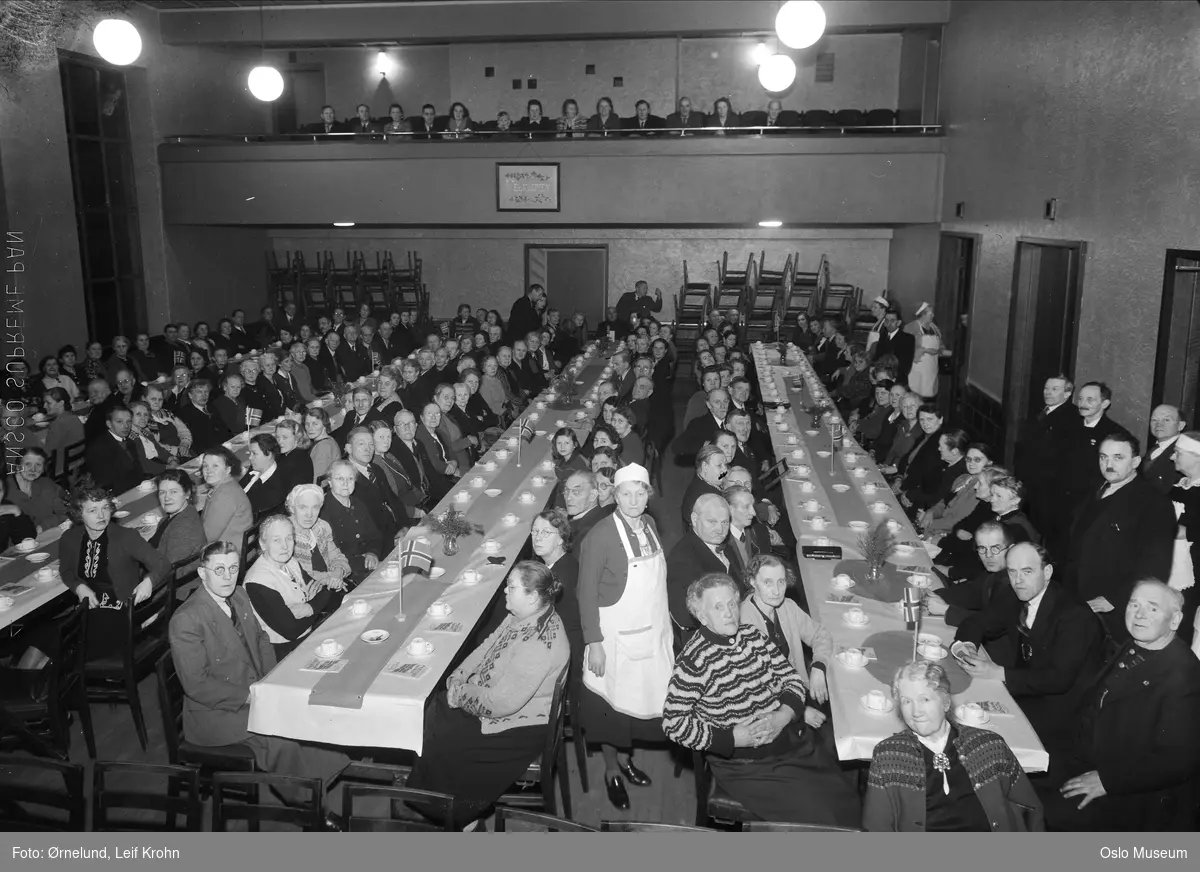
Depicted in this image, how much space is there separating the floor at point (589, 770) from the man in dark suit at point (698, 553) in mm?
775

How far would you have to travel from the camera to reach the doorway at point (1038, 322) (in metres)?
8.83

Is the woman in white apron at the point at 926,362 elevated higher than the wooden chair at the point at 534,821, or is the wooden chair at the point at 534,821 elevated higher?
the woman in white apron at the point at 926,362

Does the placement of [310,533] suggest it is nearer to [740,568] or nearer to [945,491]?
[740,568]

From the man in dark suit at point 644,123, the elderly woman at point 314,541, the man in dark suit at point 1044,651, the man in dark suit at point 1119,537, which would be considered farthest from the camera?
the man in dark suit at point 644,123

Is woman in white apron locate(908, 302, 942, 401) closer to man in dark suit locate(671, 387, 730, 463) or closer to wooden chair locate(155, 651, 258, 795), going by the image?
man in dark suit locate(671, 387, 730, 463)

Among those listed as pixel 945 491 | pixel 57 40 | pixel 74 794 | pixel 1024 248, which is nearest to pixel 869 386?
pixel 1024 248

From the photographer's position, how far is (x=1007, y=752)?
10.1 ft

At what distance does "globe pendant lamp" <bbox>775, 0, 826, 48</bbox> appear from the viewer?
8625mm

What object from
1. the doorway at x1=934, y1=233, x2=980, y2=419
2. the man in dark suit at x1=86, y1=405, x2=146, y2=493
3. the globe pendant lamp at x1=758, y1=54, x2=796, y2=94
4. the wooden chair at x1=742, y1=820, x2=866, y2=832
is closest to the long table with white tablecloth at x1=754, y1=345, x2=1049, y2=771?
Result: the wooden chair at x1=742, y1=820, x2=866, y2=832

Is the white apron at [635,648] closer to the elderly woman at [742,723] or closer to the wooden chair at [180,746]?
the elderly woman at [742,723]

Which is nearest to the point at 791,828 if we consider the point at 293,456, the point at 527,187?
the point at 293,456

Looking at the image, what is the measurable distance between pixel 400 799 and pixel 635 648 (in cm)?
146

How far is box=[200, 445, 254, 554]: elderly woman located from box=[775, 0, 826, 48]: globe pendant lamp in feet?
20.7

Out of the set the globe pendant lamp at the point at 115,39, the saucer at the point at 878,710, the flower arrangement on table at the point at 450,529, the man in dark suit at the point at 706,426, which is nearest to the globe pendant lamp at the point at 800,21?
the man in dark suit at the point at 706,426
